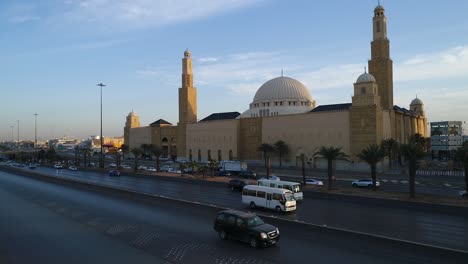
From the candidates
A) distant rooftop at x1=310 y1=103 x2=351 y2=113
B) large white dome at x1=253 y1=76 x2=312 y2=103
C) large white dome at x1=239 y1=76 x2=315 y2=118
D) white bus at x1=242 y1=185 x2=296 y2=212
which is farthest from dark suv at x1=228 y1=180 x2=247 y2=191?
large white dome at x1=253 y1=76 x2=312 y2=103

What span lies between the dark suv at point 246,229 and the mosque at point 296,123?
4333 cm

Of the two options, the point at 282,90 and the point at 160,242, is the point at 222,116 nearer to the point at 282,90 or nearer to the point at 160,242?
the point at 282,90

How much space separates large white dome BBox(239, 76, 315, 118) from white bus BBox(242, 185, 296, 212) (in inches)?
2185

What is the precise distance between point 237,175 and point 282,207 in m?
25.8

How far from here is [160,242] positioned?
545 inches

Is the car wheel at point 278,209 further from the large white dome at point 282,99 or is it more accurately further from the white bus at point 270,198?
the large white dome at point 282,99

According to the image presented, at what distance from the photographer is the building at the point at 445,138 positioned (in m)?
70.8

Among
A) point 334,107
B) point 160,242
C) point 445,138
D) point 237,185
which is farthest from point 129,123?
point 160,242

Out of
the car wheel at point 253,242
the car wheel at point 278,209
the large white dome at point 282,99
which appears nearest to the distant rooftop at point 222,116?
the large white dome at point 282,99

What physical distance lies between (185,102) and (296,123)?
33.4 metres

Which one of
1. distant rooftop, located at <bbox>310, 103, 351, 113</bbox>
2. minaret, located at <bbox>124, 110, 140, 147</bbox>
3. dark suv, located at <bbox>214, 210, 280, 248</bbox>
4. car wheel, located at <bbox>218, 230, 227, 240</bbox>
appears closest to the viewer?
dark suv, located at <bbox>214, 210, 280, 248</bbox>

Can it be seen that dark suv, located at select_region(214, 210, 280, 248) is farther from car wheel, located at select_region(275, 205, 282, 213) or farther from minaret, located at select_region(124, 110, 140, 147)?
minaret, located at select_region(124, 110, 140, 147)

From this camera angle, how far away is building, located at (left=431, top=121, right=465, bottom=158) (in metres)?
70.8

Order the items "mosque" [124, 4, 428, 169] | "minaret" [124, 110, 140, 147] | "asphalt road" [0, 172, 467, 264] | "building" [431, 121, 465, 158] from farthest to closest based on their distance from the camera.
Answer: "minaret" [124, 110, 140, 147] < "building" [431, 121, 465, 158] < "mosque" [124, 4, 428, 169] < "asphalt road" [0, 172, 467, 264]
